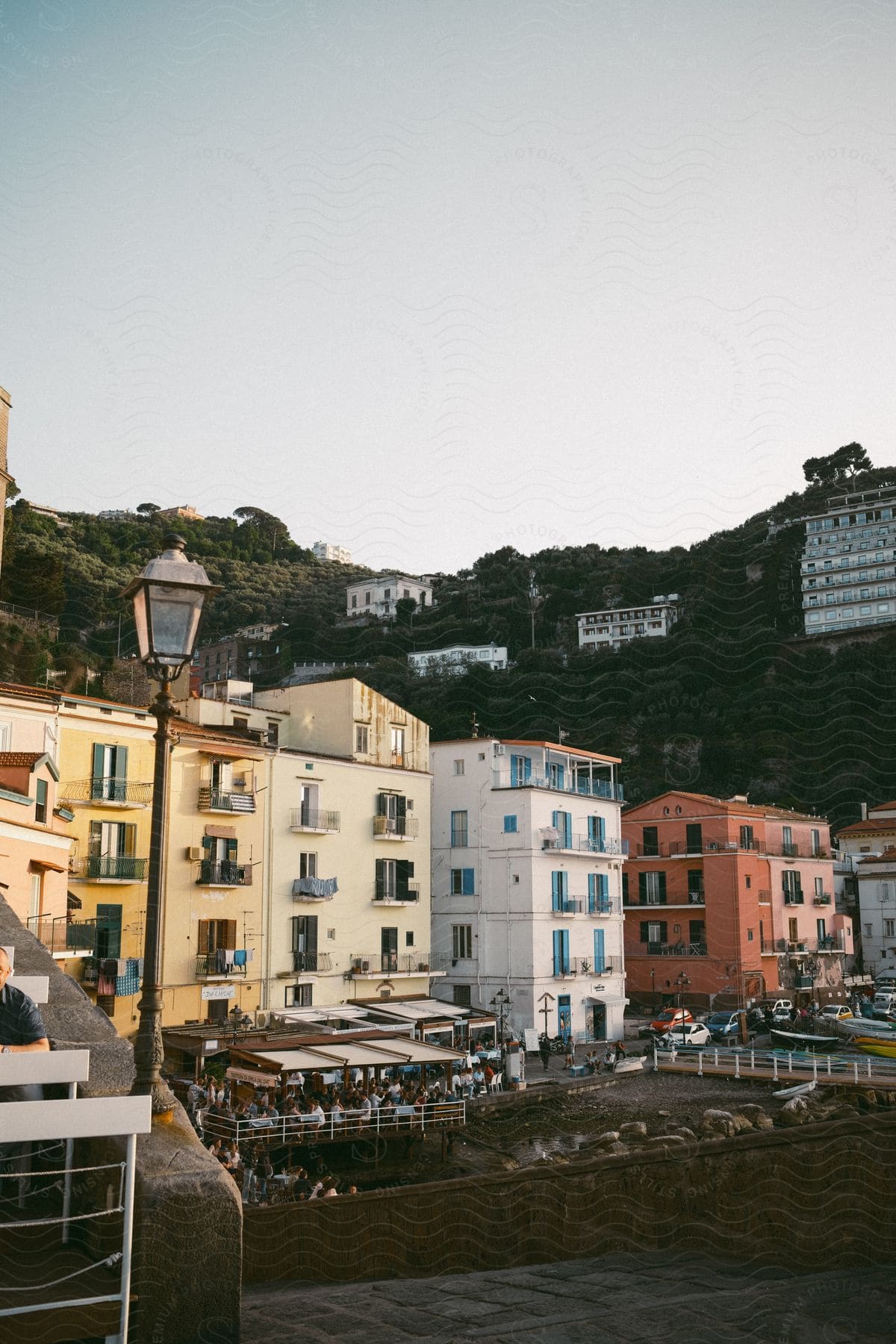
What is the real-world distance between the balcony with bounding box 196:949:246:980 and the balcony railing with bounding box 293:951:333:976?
8.10ft

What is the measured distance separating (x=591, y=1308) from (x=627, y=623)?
336 ft

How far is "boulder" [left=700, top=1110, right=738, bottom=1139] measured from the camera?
73.7 ft

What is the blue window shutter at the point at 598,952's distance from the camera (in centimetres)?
4016

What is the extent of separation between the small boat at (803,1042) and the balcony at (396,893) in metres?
13.7

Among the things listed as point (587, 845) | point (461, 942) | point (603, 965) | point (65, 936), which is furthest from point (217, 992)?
point (603, 965)

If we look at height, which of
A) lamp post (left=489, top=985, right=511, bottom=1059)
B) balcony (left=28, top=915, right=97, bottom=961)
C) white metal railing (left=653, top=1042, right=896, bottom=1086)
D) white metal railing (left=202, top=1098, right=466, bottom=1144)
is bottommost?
white metal railing (left=653, top=1042, right=896, bottom=1086)

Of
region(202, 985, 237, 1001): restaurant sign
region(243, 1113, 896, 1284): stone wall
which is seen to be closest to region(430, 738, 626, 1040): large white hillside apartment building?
region(202, 985, 237, 1001): restaurant sign

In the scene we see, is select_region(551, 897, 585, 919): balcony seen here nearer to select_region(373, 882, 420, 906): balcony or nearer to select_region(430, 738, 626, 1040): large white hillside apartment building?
select_region(430, 738, 626, 1040): large white hillside apartment building

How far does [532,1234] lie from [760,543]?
110289mm

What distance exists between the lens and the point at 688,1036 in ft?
125

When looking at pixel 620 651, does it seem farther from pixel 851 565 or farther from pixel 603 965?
pixel 603 965

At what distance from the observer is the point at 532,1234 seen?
8.48m

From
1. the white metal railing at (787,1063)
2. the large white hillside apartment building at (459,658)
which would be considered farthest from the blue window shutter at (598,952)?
the large white hillside apartment building at (459,658)

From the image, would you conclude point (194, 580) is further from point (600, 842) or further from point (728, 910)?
point (728, 910)
